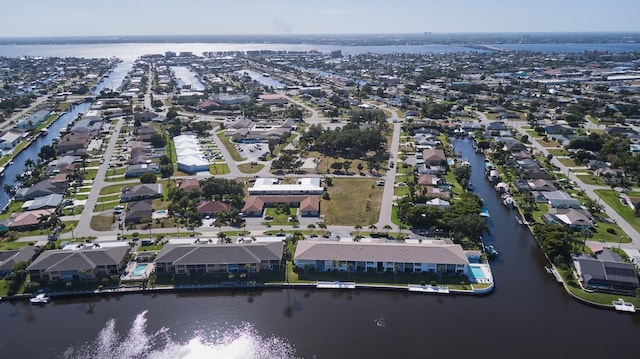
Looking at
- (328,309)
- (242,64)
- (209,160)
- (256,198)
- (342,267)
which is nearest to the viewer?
(328,309)

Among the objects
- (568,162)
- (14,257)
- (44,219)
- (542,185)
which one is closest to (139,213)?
(44,219)

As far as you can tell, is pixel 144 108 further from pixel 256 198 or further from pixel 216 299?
pixel 216 299

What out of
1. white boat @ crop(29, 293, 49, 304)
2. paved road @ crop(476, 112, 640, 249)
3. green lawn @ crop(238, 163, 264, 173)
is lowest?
white boat @ crop(29, 293, 49, 304)

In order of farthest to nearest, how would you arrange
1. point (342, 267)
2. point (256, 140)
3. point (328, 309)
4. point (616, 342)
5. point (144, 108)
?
point (144, 108), point (256, 140), point (342, 267), point (328, 309), point (616, 342)

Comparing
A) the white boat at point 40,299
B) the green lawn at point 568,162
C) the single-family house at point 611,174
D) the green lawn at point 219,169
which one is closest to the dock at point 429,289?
the white boat at point 40,299

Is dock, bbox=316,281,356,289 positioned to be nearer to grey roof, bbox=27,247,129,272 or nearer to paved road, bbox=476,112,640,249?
grey roof, bbox=27,247,129,272

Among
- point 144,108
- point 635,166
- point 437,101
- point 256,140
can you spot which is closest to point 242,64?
point 144,108

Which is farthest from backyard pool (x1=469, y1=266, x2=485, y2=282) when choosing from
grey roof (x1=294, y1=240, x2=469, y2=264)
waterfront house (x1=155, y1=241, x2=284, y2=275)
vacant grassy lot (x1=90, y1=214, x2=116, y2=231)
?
vacant grassy lot (x1=90, y1=214, x2=116, y2=231)
